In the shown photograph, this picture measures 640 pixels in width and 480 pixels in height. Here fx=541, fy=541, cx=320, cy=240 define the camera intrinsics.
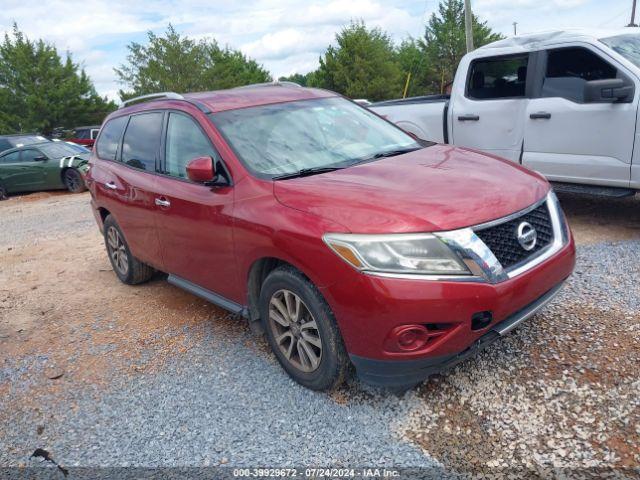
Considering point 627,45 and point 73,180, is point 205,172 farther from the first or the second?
point 73,180

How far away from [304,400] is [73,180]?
504 inches

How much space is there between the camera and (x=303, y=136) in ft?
12.4

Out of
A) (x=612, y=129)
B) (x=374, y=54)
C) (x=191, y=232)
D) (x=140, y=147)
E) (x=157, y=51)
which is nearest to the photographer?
(x=191, y=232)

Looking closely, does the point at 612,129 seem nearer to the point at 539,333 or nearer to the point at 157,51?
the point at 539,333

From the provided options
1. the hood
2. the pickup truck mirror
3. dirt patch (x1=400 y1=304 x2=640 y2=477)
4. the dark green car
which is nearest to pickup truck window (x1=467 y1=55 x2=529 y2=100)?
the pickup truck mirror

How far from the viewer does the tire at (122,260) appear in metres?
5.15

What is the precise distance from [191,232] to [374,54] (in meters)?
41.1

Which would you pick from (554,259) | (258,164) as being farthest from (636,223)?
(258,164)

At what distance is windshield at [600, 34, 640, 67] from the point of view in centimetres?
521

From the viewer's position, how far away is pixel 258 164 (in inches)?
135

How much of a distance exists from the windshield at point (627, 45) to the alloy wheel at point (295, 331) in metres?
4.24

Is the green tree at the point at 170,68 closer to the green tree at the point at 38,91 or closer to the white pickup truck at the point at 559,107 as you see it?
the green tree at the point at 38,91

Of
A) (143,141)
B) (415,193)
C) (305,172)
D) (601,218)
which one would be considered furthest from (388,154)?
(601,218)

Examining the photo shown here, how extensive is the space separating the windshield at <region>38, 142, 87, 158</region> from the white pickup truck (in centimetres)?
1102
